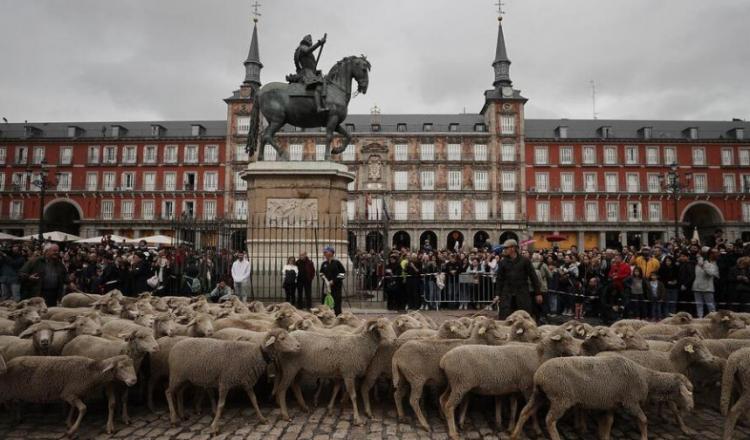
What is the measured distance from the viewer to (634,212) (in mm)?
48969

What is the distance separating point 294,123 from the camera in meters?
12.0

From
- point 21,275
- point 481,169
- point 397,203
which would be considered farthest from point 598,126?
point 21,275

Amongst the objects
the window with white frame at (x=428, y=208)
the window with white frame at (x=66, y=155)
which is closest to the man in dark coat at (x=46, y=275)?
the window with white frame at (x=428, y=208)

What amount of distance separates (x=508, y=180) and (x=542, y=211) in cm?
499

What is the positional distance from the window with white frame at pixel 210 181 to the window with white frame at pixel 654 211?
4677 centimetres

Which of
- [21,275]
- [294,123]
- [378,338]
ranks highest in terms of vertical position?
[294,123]

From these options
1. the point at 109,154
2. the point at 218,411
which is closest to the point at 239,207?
the point at 109,154

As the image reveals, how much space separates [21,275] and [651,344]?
10733 mm

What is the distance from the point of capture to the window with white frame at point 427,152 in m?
49.1

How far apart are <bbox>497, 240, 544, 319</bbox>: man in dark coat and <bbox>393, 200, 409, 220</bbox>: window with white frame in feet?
133

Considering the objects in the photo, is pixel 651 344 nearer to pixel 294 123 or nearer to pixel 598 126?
pixel 294 123

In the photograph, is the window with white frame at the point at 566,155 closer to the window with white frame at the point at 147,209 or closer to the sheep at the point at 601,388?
the window with white frame at the point at 147,209

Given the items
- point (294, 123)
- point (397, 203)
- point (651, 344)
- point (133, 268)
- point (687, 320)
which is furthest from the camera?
point (397, 203)

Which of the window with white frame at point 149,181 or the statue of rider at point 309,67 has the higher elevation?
the window with white frame at point 149,181
